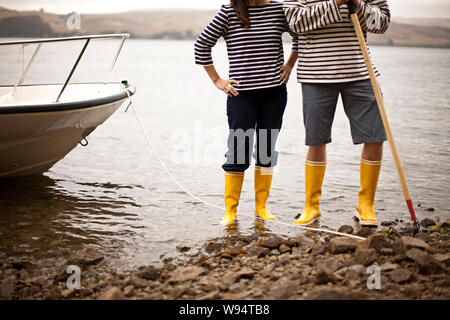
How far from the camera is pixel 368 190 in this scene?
4.12m

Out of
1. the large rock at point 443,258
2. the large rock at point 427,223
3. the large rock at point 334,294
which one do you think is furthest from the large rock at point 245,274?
the large rock at point 427,223

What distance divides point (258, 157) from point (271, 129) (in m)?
0.30

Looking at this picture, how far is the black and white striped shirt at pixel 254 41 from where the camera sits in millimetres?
3795

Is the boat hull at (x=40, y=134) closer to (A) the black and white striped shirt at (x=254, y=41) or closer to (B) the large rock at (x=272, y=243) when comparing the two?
(A) the black and white striped shirt at (x=254, y=41)

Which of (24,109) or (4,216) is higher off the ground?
(24,109)

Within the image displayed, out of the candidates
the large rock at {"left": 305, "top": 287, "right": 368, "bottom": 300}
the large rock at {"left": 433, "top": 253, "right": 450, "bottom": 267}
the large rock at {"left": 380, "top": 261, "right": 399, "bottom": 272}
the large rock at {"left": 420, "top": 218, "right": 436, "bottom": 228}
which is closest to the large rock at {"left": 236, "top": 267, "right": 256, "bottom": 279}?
the large rock at {"left": 305, "top": 287, "right": 368, "bottom": 300}

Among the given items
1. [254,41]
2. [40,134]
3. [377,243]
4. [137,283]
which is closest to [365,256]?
[377,243]

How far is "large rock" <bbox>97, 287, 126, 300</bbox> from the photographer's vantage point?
2.79 m

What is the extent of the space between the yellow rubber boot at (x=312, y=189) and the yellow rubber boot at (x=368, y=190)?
32 cm

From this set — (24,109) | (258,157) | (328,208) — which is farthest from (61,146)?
(328,208)

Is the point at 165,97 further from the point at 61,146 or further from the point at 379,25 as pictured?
the point at 379,25

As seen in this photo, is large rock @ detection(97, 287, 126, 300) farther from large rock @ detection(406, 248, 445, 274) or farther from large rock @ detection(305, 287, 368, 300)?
large rock @ detection(406, 248, 445, 274)
